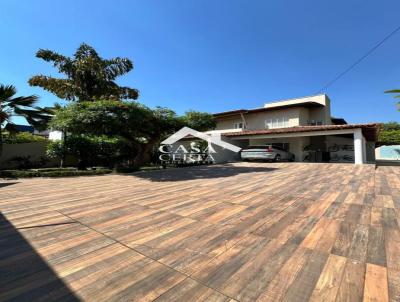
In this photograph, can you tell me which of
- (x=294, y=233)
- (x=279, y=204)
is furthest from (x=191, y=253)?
(x=279, y=204)

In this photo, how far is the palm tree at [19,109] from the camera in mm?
9742

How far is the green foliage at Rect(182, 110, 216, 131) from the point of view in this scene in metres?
13.2

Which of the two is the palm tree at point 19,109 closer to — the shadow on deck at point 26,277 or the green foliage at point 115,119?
the green foliage at point 115,119

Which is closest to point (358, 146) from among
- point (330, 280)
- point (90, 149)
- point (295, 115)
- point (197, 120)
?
point (295, 115)

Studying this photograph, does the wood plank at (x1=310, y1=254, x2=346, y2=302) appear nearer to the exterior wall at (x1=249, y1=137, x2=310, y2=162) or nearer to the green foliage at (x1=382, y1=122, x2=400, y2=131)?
the exterior wall at (x1=249, y1=137, x2=310, y2=162)

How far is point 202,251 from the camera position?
2.45 metres

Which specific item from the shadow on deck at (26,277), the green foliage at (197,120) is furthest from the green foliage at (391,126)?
the shadow on deck at (26,277)

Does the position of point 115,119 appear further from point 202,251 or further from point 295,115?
point 295,115

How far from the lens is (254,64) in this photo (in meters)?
15.8

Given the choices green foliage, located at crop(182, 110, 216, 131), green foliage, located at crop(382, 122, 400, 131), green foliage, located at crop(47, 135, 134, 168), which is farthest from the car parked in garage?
green foliage, located at crop(382, 122, 400, 131)

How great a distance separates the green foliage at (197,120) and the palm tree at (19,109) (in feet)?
25.1

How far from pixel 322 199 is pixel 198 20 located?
33.4 ft

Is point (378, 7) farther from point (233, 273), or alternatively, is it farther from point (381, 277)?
point (233, 273)

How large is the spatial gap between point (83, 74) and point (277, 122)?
1690 cm
